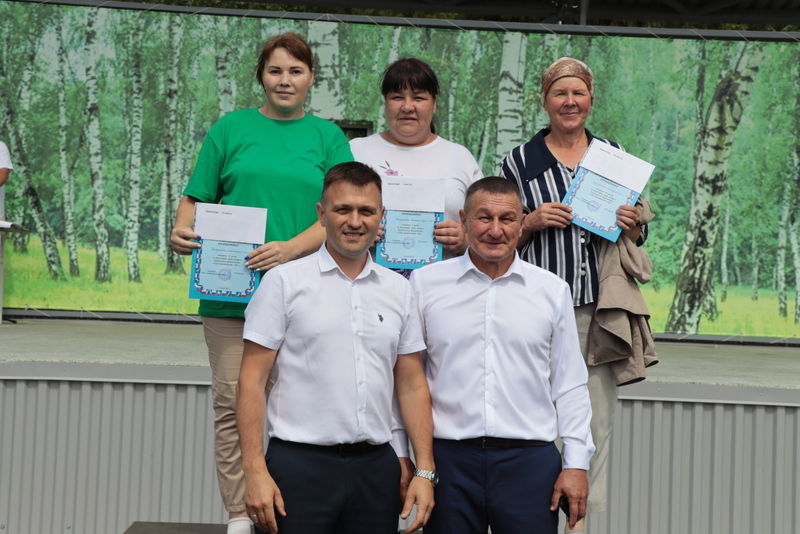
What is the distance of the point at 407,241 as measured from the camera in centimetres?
306

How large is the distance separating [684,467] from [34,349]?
319 centimetres

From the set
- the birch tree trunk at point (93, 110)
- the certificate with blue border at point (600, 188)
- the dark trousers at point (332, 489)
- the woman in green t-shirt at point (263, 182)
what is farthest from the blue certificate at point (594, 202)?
the birch tree trunk at point (93, 110)

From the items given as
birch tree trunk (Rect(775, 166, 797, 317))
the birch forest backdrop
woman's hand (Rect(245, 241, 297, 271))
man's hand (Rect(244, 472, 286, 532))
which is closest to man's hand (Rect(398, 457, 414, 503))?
man's hand (Rect(244, 472, 286, 532))

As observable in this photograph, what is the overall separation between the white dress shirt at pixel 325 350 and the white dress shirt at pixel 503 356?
0.49 ft

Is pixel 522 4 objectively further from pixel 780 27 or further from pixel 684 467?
pixel 780 27

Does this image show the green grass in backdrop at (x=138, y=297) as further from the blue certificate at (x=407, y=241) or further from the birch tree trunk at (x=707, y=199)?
the blue certificate at (x=407, y=241)

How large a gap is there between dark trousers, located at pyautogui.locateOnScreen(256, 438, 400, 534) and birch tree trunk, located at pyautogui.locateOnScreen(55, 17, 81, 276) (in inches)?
246

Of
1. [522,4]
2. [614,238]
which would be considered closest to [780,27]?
[522,4]

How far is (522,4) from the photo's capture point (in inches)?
380

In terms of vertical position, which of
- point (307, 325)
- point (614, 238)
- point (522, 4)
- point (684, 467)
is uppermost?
point (522, 4)

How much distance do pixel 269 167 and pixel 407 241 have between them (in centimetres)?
49

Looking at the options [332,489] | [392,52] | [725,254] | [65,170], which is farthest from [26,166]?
[332,489]

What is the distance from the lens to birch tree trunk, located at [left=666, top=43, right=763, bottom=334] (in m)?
8.13

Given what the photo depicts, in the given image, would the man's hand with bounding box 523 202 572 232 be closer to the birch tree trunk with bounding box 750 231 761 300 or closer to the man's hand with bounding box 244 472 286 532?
the man's hand with bounding box 244 472 286 532
